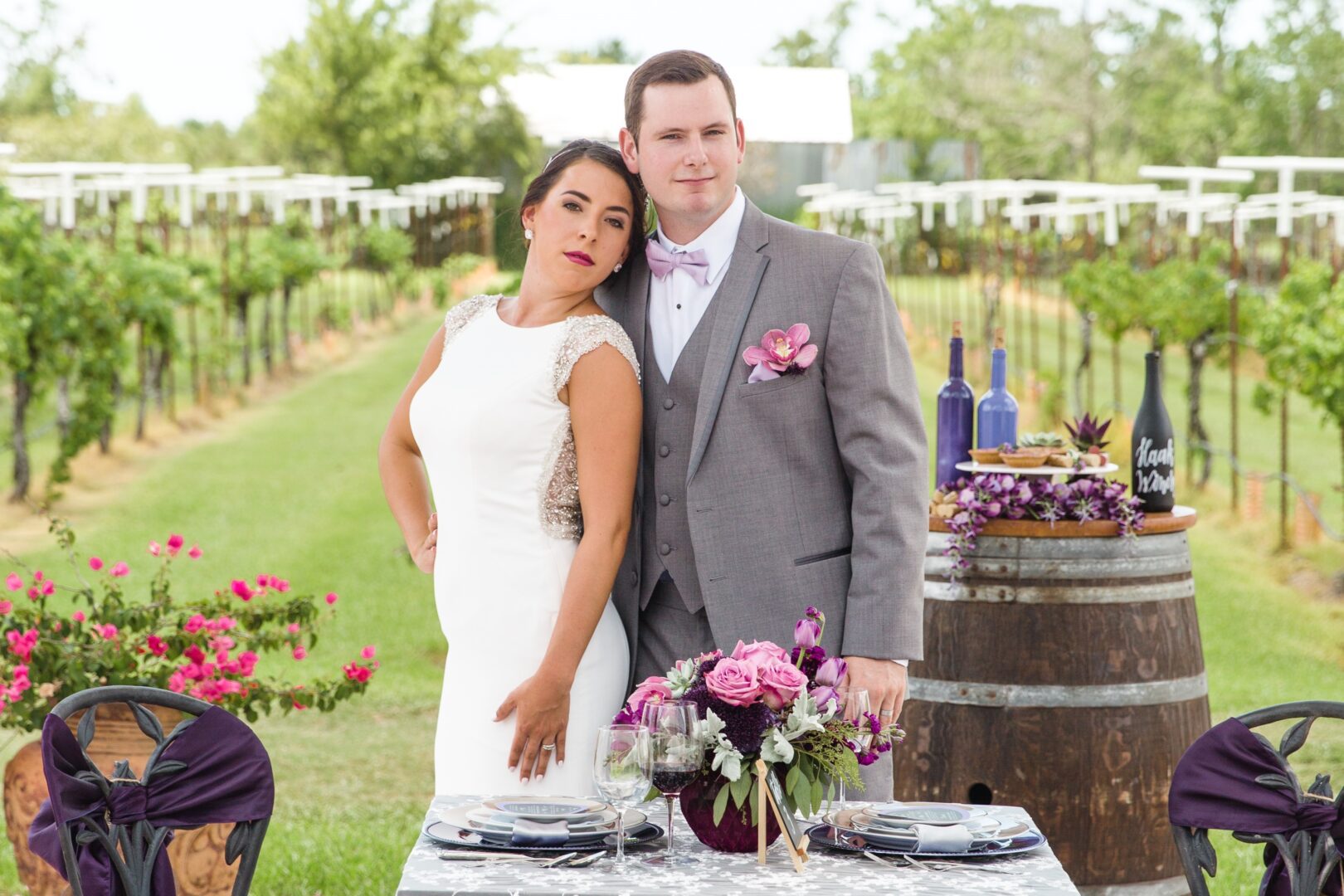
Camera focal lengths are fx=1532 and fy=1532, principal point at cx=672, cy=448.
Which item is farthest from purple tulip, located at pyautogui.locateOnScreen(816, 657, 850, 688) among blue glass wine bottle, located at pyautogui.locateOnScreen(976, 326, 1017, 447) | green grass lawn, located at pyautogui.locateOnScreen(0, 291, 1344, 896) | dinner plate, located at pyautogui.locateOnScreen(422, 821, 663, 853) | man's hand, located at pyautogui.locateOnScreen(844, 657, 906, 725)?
green grass lawn, located at pyautogui.locateOnScreen(0, 291, 1344, 896)

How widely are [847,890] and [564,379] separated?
1030mm

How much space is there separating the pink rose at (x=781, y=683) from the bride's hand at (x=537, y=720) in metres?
0.64

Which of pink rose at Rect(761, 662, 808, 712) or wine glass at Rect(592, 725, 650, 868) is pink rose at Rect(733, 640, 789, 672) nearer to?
pink rose at Rect(761, 662, 808, 712)

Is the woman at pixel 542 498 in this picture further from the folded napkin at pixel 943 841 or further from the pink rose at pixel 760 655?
the folded napkin at pixel 943 841

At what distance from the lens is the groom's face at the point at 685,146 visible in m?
2.61

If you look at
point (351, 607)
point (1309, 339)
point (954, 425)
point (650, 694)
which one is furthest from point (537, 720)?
point (1309, 339)

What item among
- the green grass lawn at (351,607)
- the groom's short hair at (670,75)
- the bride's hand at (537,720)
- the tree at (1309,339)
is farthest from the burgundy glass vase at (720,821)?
the tree at (1309,339)

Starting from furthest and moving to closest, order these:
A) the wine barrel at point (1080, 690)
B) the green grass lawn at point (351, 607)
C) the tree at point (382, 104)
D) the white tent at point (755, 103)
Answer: the tree at point (382, 104)
the white tent at point (755, 103)
the green grass lawn at point (351, 607)
the wine barrel at point (1080, 690)

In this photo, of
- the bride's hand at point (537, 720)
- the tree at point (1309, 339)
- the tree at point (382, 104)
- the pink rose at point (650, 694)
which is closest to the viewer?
the pink rose at point (650, 694)

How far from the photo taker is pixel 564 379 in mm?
2598

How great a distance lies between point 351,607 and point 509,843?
6.72 meters

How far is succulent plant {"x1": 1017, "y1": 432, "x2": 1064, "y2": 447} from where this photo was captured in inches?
146

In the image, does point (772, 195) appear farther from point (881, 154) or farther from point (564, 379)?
point (564, 379)

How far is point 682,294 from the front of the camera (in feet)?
9.11
